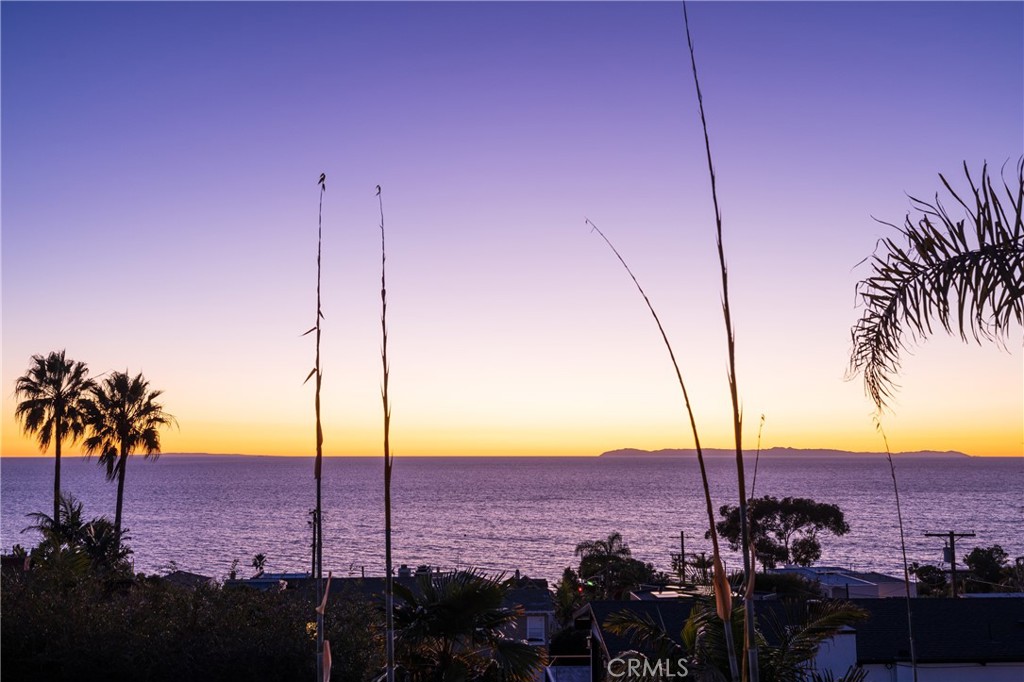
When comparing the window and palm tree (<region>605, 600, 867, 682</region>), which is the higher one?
palm tree (<region>605, 600, 867, 682</region>)

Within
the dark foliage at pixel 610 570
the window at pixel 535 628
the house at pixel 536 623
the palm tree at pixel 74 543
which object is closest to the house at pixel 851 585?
the house at pixel 536 623

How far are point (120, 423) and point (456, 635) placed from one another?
95.3 ft

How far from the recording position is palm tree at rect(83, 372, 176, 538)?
34.8 metres

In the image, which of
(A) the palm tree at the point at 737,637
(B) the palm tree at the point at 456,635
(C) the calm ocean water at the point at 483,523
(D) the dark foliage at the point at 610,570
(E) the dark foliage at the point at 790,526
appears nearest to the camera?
(A) the palm tree at the point at 737,637

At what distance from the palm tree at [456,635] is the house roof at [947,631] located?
396 inches

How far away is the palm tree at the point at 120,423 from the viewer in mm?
34812

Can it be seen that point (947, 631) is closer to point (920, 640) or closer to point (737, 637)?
point (920, 640)

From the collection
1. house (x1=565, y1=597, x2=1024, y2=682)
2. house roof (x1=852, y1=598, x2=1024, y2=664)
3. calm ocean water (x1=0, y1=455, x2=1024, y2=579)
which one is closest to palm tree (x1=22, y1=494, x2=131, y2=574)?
house (x1=565, y1=597, x2=1024, y2=682)

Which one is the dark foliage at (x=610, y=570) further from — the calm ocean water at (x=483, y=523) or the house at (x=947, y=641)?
the house at (x=947, y=641)

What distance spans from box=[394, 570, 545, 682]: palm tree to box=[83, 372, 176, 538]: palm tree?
27.4 meters

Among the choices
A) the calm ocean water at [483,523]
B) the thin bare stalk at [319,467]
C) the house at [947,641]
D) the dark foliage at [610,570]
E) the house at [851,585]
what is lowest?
the calm ocean water at [483,523]

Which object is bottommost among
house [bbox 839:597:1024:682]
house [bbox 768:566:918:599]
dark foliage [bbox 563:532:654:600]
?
dark foliage [bbox 563:532:654:600]

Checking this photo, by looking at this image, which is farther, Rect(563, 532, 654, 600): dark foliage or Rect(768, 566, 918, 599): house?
Rect(563, 532, 654, 600): dark foliage

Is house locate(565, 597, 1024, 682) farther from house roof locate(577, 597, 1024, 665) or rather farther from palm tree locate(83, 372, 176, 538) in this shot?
palm tree locate(83, 372, 176, 538)
